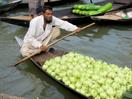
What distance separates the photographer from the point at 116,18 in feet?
35.5

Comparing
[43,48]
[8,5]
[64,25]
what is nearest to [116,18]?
[64,25]

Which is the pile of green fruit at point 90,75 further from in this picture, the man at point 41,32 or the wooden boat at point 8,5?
→ the wooden boat at point 8,5

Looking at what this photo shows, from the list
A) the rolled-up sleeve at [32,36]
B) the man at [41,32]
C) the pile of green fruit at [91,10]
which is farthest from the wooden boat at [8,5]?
the rolled-up sleeve at [32,36]

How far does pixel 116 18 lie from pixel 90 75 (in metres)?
4.98

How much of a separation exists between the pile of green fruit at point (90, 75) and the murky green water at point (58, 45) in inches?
15.2

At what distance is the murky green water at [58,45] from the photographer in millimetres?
6988

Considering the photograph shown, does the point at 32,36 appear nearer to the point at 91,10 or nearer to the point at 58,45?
the point at 58,45

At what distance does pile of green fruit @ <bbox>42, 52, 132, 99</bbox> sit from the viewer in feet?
18.6

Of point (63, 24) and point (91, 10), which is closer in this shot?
point (63, 24)

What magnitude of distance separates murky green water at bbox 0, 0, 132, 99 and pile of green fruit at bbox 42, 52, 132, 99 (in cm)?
39

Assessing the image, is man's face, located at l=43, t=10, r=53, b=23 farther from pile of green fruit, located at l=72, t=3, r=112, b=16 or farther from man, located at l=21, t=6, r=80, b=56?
pile of green fruit, located at l=72, t=3, r=112, b=16

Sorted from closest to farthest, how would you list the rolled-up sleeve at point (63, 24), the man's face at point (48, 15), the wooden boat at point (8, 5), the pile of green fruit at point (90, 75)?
the pile of green fruit at point (90, 75), the man's face at point (48, 15), the rolled-up sleeve at point (63, 24), the wooden boat at point (8, 5)

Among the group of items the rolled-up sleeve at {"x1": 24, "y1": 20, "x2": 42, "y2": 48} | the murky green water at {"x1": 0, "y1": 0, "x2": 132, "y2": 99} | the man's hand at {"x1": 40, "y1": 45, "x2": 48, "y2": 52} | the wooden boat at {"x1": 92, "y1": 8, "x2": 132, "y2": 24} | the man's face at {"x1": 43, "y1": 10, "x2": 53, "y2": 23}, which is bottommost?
the murky green water at {"x1": 0, "y1": 0, "x2": 132, "y2": 99}

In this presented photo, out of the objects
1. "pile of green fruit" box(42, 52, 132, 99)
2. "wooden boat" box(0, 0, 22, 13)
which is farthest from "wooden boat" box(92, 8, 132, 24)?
"wooden boat" box(0, 0, 22, 13)
